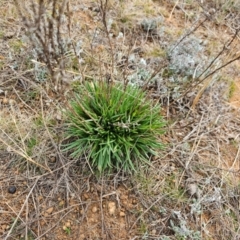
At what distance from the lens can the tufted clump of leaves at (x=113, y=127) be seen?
1.90 m

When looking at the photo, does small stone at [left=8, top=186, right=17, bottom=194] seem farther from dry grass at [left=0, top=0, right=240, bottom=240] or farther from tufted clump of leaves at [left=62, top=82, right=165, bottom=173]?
tufted clump of leaves at [left=62, top=82, right=165, bottom=173]

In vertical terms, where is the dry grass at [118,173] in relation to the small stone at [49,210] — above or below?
above

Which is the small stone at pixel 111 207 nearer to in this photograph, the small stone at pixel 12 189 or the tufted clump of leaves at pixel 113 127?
the tufted clump of leaves at pixel 113 127

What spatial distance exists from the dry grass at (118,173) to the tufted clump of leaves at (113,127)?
0.28ft

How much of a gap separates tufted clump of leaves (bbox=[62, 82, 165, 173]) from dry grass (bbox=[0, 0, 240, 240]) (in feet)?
0.28

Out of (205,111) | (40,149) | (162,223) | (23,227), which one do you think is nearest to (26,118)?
(40,149)

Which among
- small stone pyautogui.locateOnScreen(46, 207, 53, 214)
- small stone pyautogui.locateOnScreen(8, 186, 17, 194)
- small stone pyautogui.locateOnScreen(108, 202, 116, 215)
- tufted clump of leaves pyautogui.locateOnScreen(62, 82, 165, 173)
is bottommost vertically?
small stone pyautogui.locateOnScreen(8, 186, 17, 194)

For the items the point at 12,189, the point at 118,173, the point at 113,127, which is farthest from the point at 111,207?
the point at 12,189

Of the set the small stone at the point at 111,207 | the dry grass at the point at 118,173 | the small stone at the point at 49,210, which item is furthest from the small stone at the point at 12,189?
the small stone at the point at 111,207

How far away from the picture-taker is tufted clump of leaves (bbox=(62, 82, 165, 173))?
190 cm

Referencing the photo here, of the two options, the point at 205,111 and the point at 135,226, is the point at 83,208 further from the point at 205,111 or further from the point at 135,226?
the point at 205,111

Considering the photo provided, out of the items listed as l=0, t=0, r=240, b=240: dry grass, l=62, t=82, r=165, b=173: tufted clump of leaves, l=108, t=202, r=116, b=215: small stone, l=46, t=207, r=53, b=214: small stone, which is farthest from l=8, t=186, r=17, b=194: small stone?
l=108, t=202, r=116, b=215: small stone

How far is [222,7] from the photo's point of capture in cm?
298

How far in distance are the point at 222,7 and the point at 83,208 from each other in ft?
6.78
